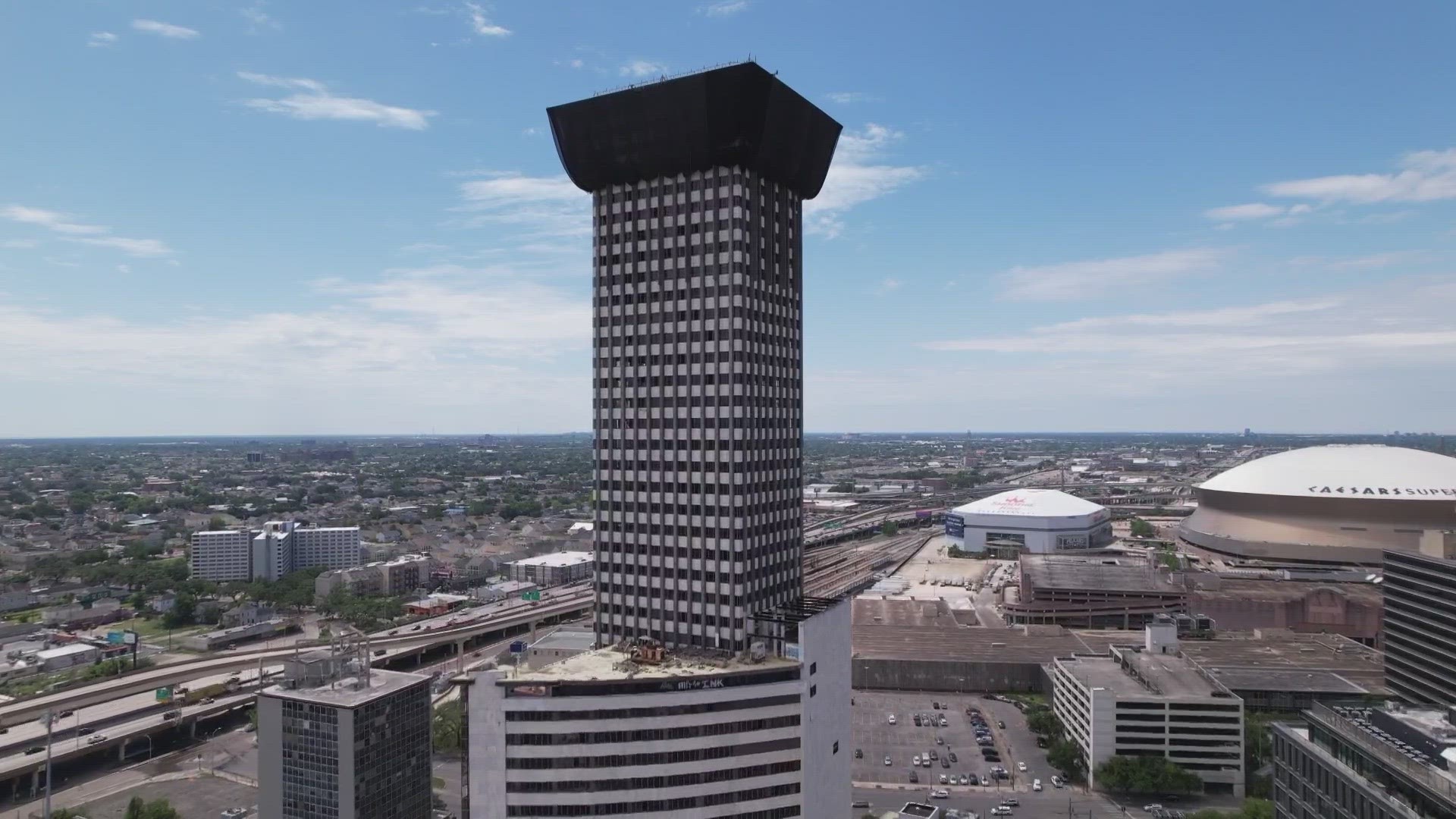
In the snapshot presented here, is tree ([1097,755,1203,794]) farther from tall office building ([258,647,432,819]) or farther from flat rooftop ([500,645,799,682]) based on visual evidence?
tall office building ([258,647,432,819])

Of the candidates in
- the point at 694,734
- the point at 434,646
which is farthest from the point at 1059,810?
the point at 434,646

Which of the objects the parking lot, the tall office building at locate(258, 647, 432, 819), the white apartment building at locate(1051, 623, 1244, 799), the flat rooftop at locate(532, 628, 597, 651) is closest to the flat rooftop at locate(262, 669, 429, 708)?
the tall office building at locate(258, 647, 432, 819)

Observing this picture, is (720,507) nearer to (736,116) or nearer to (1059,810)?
(736,116)

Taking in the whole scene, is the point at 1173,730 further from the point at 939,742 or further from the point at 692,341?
the point at 692,341

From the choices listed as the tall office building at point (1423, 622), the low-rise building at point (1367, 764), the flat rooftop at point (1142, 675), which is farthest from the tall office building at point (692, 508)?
the tall office building at point (1423, 622)

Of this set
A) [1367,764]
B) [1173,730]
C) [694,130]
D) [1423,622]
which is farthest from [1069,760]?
[694,130]

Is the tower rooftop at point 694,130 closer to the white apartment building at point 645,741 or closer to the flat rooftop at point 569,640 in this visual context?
the white apartment building at point 645,741
